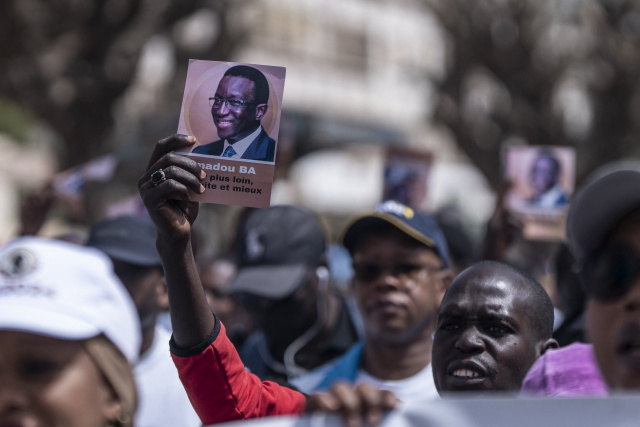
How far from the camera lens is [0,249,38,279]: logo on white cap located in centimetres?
192

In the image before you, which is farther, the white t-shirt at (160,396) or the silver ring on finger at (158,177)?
the white t-shirt at (160,396)

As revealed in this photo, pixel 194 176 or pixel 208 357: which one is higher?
pixel 194 176

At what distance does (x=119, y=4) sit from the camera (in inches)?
386

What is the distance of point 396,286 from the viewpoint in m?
3.33

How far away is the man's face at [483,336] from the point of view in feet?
7.64

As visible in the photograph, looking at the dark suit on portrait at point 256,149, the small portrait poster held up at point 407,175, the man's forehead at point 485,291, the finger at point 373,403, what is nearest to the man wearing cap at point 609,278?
the man's forehead at point 485,291

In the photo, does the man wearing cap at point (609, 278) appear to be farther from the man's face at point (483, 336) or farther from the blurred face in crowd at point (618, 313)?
the man's face at point (483, 336)

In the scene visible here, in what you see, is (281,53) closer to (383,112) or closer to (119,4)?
(383,112)

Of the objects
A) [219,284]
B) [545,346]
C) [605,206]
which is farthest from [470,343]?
[219,284]

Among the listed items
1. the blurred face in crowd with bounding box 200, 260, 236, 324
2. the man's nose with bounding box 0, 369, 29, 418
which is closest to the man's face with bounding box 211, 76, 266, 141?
the man's nose with bounding box 0, 369, 29, 418

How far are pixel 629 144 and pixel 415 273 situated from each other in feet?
41.3

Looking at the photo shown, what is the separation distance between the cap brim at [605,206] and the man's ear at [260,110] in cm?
81

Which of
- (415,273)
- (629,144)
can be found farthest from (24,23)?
(629,144)

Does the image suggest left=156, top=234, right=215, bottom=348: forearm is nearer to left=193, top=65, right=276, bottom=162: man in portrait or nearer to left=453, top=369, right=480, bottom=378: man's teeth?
left=193, top=65, right=276, bottom=162: man in portrait
